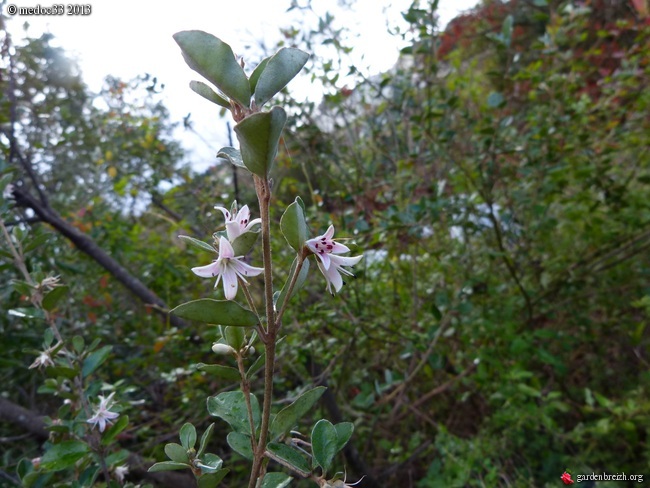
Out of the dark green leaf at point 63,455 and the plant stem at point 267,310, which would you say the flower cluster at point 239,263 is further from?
the dark green leaf at point 63,455

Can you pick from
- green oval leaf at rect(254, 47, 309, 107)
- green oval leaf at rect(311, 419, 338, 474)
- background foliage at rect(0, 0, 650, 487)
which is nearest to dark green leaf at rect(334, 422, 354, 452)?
green oval leaf at rect(311, 419, 338, 474)

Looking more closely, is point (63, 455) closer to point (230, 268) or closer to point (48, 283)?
point (48, 283)

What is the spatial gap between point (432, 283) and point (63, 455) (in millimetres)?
1442

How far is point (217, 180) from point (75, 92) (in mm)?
1112

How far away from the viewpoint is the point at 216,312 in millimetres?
457

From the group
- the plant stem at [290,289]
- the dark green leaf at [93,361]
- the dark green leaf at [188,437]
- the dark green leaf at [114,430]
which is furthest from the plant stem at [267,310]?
the dark green leaf at [93,361]

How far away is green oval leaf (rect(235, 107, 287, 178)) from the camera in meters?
0.41

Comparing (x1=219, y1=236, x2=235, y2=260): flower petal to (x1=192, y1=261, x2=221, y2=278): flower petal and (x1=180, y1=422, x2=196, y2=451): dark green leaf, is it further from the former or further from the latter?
(x1=180, y1=422, x2=196, y2=451): dark green leaf

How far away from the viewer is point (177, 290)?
2.24 m

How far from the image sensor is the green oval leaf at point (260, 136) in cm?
41

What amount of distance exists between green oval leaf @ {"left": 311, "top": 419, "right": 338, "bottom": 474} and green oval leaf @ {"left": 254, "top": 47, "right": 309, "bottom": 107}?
0.35 m

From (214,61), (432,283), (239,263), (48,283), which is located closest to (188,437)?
(239,263)

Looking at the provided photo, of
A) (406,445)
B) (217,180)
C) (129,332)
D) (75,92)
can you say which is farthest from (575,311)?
(75,92)

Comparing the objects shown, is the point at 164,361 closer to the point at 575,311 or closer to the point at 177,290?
the point at 177,290
